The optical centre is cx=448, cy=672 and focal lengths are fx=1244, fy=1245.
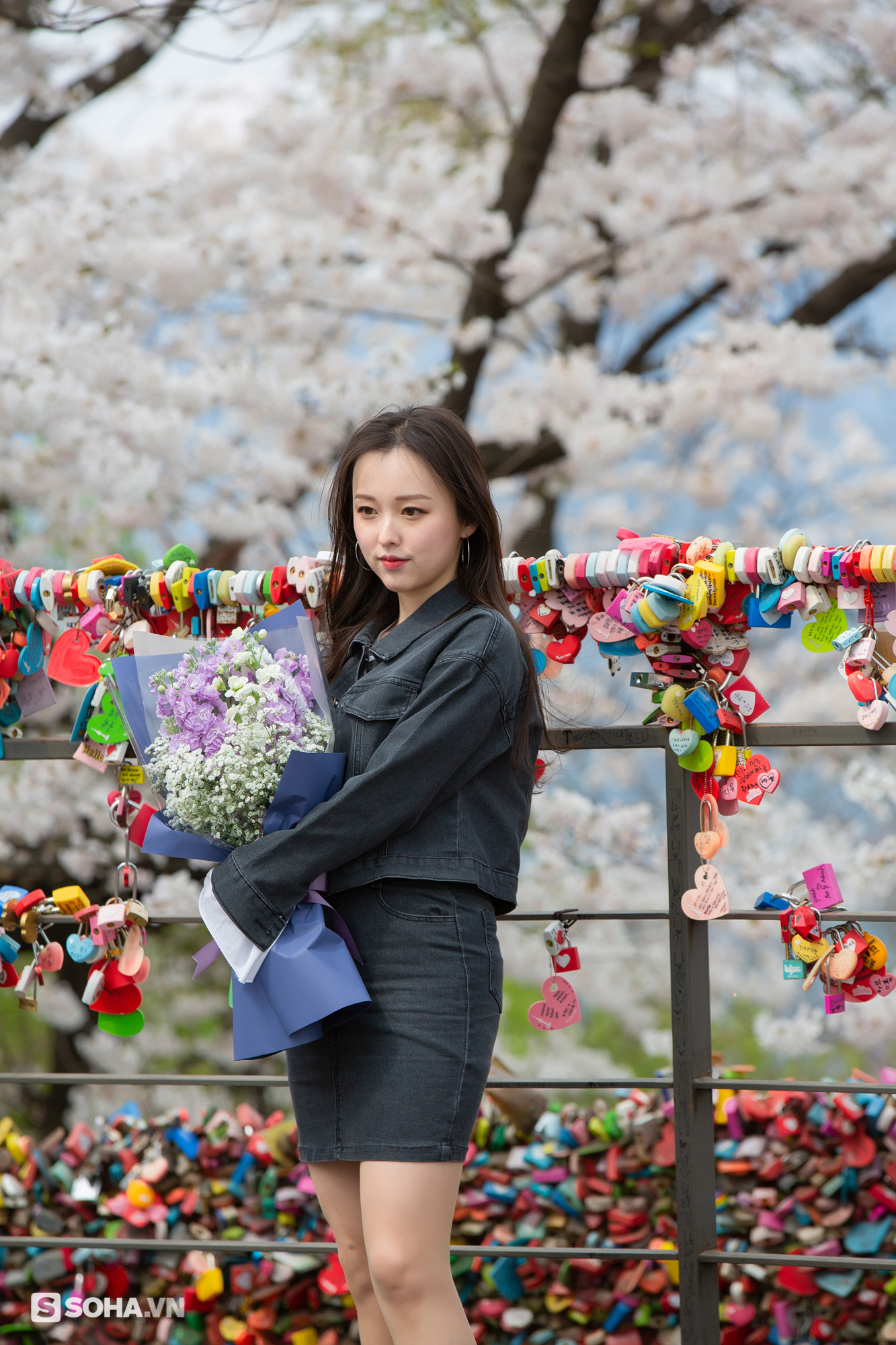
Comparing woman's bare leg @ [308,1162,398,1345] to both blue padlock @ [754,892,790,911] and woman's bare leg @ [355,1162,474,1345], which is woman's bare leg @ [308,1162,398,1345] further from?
blue padlock @ [754,892,790,911]

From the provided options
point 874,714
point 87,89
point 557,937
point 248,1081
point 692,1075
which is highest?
point 874,714

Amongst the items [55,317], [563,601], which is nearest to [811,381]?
[55,317]

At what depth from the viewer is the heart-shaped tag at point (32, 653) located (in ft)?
5.50

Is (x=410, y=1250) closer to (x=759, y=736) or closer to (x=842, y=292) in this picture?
(x=759, y=736)

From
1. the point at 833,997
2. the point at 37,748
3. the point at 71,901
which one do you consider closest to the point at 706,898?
the point at 833,997

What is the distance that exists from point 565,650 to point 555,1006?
1.45 feet

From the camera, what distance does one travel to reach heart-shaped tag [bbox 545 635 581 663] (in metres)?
1.51

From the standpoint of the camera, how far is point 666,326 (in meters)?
5.27

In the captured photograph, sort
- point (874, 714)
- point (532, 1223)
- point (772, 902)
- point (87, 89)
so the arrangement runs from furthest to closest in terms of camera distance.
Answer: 1. point (87, 89)
2. point (532, 1223)
3. point (772, 902)
4. point (874, 714)

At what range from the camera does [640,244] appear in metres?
4.91

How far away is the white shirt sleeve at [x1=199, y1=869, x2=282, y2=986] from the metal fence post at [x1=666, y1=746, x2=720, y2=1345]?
1.78 feet

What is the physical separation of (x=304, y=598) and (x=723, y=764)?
21.5 inches

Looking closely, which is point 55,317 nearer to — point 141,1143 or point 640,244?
point 640,244

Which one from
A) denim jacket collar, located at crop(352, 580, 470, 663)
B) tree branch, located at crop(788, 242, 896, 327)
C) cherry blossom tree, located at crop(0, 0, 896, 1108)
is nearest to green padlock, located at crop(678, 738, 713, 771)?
denim jacket collar, located at crop(352, 580, 470, 663)
